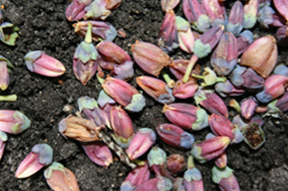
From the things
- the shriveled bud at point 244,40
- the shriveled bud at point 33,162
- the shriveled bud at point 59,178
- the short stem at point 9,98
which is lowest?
the shriveled bud at point 59,178

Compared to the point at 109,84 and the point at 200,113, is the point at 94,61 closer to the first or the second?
the point at 109,84

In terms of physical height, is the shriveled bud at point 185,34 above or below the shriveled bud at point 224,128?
above

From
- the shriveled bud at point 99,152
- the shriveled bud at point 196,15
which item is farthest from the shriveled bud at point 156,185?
the shriveled bud at point 196,15

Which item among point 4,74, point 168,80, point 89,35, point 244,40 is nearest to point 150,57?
point 168,80

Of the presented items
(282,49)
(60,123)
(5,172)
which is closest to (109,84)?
(60,123)

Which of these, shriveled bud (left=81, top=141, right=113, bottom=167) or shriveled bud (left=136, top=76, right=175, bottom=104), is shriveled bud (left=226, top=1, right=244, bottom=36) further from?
shriveled bud (left=81, top=141, right=113, bottom=167)

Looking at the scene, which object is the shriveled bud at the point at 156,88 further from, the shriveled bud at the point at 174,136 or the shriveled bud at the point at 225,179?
the shriveled bud at the point at 225,179

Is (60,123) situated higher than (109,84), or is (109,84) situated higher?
(109,84)
